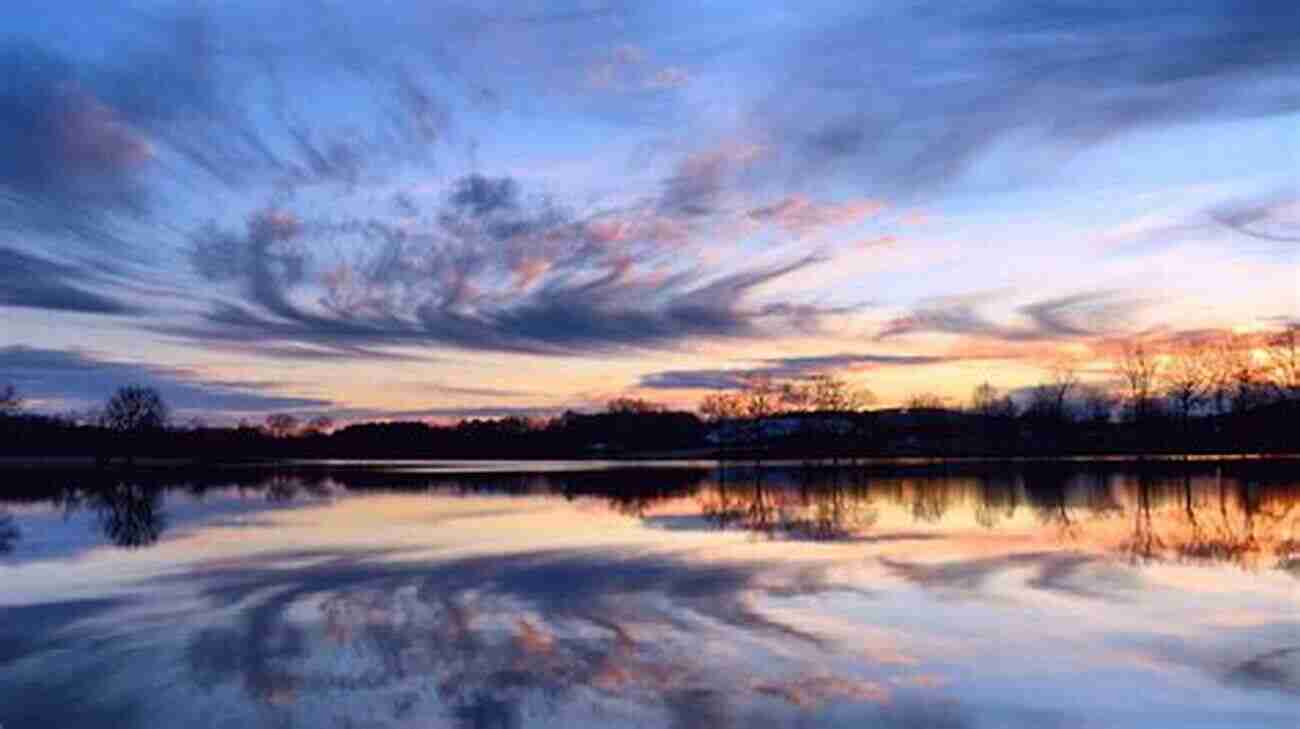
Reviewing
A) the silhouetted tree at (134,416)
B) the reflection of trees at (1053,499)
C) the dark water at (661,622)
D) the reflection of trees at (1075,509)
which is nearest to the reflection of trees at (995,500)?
the reflection of trees at (1075,509)

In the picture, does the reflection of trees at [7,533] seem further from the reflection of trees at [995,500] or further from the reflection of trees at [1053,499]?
the reflection of trees at [1053,499]

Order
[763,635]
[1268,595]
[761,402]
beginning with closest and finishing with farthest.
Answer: [763,635]
[1268,595]
[761,402]

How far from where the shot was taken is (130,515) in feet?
116

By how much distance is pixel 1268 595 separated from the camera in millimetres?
16375

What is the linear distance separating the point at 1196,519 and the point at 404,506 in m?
22.9

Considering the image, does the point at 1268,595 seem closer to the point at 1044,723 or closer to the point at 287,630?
the point at 1044,723

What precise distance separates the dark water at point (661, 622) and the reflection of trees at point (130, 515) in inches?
13.2

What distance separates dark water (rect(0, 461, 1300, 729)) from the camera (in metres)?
10.3

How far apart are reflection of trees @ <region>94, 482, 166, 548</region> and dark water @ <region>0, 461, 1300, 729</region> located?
13.2 inches

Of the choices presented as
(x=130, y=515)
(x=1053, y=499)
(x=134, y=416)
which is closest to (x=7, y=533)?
(x=130, y=515)

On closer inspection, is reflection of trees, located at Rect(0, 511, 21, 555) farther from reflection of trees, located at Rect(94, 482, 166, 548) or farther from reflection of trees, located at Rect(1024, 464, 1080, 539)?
reflection of trees, located at Rect(1024, 464, 1080, 539)

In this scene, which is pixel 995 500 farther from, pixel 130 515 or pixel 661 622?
pixel 130 515

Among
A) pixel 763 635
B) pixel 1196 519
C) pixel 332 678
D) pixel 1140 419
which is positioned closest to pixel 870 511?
pixel 1196 519

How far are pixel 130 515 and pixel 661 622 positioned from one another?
84.9ft
